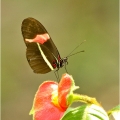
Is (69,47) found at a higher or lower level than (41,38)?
lower

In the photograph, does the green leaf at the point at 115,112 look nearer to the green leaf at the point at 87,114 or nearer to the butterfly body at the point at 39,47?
the green leaf at the point at 87,114

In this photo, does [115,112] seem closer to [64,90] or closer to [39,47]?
[64,90]

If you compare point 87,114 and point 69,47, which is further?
point 69,47

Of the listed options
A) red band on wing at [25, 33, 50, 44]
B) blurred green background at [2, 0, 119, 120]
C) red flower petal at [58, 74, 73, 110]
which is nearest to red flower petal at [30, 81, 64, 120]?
red flower petal at [58, 74, 73, 110]

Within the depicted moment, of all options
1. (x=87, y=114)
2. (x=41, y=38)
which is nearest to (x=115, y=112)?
(x=87, y=114)

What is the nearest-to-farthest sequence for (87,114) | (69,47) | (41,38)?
(87,114)
(41,38)
(69,47)

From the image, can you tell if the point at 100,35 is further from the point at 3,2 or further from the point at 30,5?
the point at 3,2

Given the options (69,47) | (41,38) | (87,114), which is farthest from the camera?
(69,47)

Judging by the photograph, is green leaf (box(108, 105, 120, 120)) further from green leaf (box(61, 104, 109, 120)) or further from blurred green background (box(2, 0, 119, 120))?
blurred green background (box(2, 0, 119, 120))
